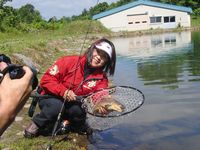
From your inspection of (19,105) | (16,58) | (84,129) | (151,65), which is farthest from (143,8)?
(19,105)

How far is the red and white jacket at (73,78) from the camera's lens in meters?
5.39

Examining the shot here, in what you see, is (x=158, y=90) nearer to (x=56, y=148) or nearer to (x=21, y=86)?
(x=56, y=148)

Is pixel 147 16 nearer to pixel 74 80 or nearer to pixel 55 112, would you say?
pixel 74 80

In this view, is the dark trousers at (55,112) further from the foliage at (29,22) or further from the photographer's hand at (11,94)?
the photographer's hand at (11,94)

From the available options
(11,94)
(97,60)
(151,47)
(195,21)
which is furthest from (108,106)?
(195,21)

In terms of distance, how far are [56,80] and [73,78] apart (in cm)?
25

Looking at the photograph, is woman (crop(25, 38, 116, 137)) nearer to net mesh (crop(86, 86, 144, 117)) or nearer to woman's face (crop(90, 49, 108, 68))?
woman's face (crop(90, 49, 108, 68))

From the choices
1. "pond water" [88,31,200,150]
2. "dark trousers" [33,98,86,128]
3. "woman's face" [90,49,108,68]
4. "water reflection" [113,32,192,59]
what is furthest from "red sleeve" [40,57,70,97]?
"water reflection" [113,32,192,59]

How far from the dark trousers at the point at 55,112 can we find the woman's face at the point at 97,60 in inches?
21.5

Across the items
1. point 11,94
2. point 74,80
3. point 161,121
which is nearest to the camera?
point 11,94

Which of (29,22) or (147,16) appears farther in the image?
(29,22)

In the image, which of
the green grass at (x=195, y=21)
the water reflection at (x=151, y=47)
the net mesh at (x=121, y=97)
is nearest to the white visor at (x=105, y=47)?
the net mesh at (x=121, y=97)

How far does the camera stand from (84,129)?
5789 mm

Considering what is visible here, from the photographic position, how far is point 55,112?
5336 mm
